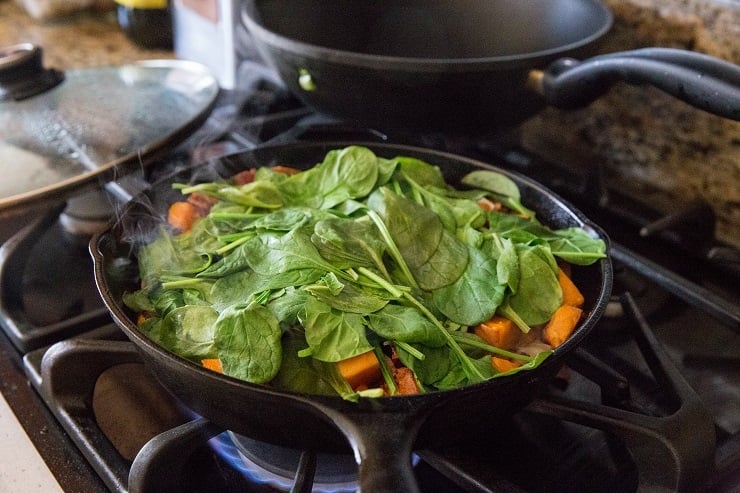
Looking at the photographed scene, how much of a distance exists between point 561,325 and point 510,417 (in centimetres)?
11

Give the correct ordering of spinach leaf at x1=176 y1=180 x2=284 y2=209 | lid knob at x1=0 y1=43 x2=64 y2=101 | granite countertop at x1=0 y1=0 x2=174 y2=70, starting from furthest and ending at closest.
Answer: granite countertop at x1=0 y1=0 x2=174 y2=70 < lid knob at x1=0 y1=43 x2=64 y2=101 < spinach leaf at x1=176 y1=180 x2=284 y2=209

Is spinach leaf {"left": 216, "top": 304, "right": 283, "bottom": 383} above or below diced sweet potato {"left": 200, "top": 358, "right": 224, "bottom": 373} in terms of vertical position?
above

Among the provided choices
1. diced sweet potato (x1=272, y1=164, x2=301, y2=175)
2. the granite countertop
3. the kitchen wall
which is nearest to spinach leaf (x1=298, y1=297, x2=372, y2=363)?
diced sweet potato (x1=272, y1=164, x2=301, y2=175)

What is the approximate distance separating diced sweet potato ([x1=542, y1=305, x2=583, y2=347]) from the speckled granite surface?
469 millimetres

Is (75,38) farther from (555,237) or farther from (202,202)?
(555,237)

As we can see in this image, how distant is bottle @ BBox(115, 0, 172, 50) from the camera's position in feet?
4.89

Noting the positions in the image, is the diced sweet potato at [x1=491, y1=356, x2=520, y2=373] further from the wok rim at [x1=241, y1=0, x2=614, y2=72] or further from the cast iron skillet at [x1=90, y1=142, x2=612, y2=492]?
the wok rim at [x1=241, y1=0, x2=614, y2=72]

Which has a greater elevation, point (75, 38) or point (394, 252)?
point (394, 252)

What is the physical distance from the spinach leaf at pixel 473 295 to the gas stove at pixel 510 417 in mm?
90

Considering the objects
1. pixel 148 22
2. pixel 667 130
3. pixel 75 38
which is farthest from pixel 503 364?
pixel 75 38

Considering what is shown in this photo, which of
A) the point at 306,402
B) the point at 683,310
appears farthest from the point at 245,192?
the point at 683,310

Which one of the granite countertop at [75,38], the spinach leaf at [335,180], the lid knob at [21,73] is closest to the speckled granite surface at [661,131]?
the spinach leaf at [335,180]

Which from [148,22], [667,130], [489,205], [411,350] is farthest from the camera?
[148,22]

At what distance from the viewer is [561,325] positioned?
62 centimetres
